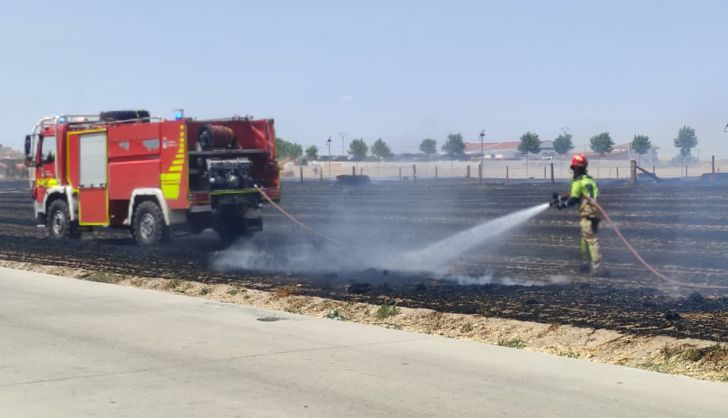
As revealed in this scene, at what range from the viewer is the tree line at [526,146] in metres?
60.9

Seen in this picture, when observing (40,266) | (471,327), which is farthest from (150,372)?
(40,266)

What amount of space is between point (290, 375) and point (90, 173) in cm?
1521

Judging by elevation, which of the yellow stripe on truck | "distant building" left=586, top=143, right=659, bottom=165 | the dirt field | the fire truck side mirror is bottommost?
the dirt field

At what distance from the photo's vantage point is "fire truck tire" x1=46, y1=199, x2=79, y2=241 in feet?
76.8

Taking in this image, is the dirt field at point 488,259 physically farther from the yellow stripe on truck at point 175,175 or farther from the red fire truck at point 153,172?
the yellow stripe on truck at point 175,175

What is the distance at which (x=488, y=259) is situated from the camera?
701 inches

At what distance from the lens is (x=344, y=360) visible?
907cm

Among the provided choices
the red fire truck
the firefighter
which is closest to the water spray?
the firefighter

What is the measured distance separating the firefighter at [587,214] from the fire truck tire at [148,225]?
9072 millimetres

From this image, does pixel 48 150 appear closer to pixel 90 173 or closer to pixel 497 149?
pixel 90 173

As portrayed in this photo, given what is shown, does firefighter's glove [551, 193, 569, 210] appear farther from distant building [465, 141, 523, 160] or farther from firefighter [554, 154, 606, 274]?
distant building [465, 141, 523, 160]

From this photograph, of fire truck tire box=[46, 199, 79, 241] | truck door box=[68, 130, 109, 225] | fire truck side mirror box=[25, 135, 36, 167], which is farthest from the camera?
fire truck side mirror box=[25, 135, 36, 167]

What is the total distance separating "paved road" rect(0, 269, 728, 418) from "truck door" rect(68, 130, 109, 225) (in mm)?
10741

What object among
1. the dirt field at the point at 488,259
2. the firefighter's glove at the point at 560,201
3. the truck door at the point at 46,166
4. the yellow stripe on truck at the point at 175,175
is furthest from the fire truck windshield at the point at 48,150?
the firefighter's glove at the point at 560,201
